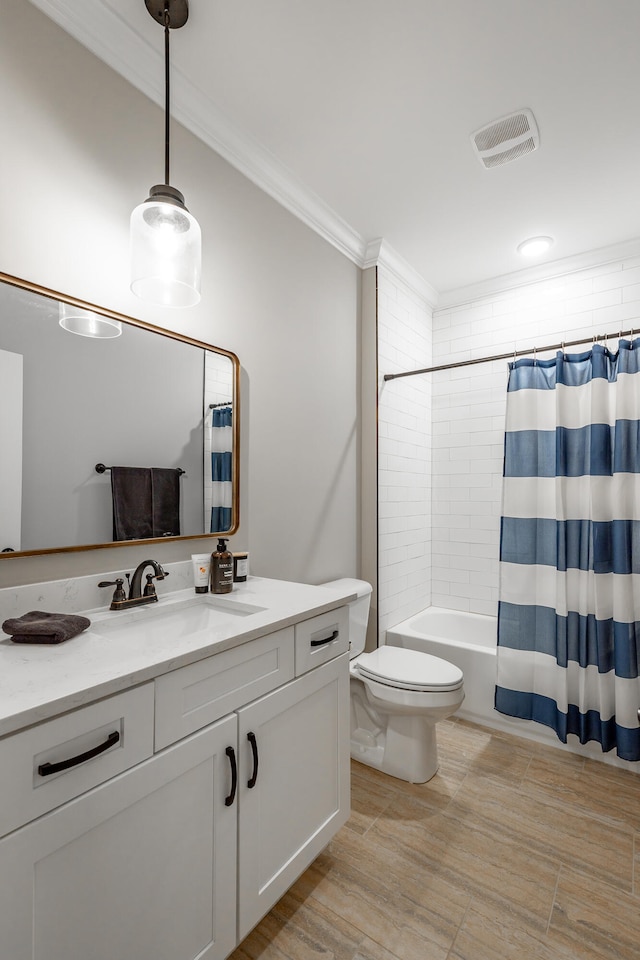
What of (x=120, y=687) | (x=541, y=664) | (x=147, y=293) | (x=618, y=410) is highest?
(x=147, y=293)

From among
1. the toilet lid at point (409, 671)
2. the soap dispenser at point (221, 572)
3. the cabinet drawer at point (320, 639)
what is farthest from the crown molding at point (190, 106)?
the toilet lid at point (409, 671)

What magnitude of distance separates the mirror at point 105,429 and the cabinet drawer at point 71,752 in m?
0.56

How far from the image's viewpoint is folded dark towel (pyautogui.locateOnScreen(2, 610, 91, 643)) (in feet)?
3.33

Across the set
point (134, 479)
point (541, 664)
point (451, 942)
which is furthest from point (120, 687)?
point (541, 664)

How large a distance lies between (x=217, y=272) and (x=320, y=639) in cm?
137

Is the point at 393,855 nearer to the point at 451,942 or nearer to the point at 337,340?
the point at 451,942

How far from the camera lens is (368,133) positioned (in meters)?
1.84

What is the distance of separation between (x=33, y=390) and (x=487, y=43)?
5.71ft

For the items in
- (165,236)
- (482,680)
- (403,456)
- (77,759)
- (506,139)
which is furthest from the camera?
(403,456)

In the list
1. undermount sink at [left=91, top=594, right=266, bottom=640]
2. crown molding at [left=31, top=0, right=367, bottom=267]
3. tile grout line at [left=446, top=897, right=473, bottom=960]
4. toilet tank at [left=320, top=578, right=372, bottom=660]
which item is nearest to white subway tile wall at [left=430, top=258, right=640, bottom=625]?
toilet tank at [left=320, top=578, right=372, bottom=660]

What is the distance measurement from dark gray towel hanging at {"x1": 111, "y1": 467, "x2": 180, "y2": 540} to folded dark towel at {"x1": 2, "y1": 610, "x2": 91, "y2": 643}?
35 centimetres

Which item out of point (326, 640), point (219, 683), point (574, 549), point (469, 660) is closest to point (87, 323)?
point (219, 683)

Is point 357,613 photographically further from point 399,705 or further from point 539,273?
point 539,273

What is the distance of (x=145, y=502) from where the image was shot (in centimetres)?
150
